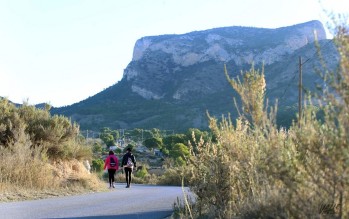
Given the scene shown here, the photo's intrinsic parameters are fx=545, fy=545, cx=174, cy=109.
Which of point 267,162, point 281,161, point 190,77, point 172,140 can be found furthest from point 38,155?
point 190,77

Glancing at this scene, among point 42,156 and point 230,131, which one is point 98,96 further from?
point 230,131

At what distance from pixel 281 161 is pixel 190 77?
12550 centimetres

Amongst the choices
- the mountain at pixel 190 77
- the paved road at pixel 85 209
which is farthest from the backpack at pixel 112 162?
the mountain at pixel 190 77

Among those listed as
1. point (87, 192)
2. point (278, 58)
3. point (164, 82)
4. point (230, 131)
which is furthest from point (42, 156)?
point (164, 82)

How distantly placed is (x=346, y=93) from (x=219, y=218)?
3.94 metres

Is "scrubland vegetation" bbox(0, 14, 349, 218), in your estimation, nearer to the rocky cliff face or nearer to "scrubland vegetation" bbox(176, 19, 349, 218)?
"scrubland vegetation" bbox(176, 19, 349, 218)

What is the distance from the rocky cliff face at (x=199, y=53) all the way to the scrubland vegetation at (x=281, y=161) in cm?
10781

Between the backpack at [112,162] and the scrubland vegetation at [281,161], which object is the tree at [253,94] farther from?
the backpack at [112,162]

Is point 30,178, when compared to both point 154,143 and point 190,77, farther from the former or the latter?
point 190,77

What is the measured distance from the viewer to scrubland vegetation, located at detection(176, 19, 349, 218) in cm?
457

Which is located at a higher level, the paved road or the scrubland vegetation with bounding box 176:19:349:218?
the scrubland vegetation with bounding box 176:19:349:218

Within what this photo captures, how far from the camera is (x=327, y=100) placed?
4.60 metres

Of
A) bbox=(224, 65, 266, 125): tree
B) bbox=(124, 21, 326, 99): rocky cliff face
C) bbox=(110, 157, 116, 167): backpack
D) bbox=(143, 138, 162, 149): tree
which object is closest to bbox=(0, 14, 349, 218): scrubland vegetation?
bbox=(224, 65, 266, 125): tree

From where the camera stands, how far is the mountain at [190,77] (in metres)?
100
